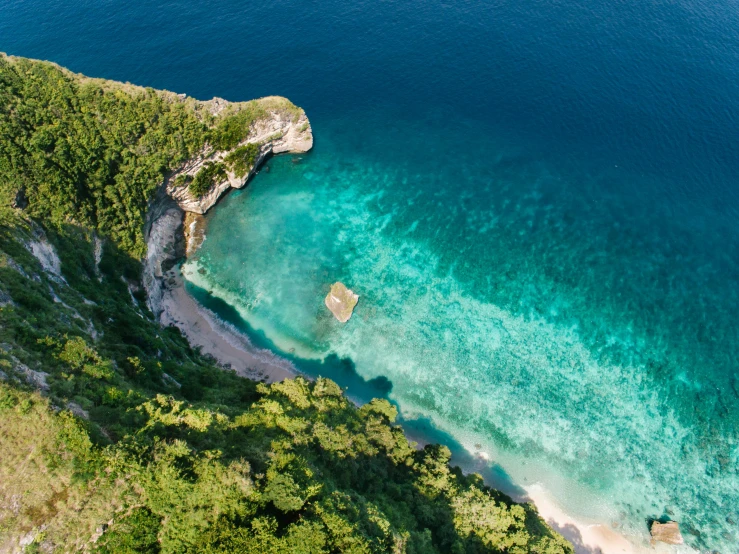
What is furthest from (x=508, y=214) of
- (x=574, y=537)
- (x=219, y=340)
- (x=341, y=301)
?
(x=219, y=340)

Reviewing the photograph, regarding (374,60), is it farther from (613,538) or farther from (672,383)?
(613,538)

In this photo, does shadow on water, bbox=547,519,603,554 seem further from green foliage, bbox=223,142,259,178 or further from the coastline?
green foliage, bbox=223,142,259,178

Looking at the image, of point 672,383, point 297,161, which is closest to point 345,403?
point 672,383

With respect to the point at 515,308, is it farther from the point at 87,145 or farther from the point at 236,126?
the point at 87,145

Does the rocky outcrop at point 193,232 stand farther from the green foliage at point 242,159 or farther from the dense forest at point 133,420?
the green foliage at point 242,159

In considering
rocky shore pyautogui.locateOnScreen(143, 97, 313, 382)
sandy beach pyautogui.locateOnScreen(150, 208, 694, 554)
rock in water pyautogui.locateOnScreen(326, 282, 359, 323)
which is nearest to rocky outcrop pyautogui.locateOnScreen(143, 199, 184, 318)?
rocky shore pyautogui.locateOnScreen(143, 97, 313, 382)
